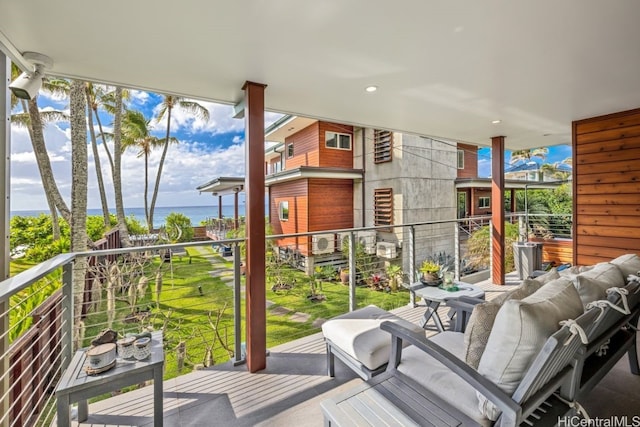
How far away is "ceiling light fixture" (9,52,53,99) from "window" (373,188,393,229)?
7.99m

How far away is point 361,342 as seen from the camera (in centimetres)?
204

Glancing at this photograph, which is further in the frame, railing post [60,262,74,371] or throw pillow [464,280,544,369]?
railing post [60,262,74,371]

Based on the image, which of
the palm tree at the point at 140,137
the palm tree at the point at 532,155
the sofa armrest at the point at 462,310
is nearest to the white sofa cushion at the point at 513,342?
the sofa armrest at the point at 462,310

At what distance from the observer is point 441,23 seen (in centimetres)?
180

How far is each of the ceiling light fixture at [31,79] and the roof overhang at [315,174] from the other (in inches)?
253

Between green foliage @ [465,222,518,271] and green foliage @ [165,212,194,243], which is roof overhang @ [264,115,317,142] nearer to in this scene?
green foliage @ [465,222,518,271]

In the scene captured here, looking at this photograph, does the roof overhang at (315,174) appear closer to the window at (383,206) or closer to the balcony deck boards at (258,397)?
the window at (383,206)

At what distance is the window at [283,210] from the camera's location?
10.7m

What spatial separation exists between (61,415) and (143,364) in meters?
0.37

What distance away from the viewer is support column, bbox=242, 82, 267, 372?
8.27 ft

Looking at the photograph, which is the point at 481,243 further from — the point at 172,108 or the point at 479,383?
the point at 172,108

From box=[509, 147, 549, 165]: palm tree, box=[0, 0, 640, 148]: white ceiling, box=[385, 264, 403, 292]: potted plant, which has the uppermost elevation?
box=[509, 147, 549, 165]: palm tree

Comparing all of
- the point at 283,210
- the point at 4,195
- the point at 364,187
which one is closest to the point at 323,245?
the point at 364,187

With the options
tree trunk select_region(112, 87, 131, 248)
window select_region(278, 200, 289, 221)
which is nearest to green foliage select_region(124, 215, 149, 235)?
tree trunk select_region(112, 87, 131, 248)
